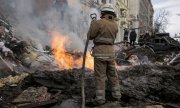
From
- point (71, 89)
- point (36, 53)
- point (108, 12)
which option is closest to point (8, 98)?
point (71, 89)

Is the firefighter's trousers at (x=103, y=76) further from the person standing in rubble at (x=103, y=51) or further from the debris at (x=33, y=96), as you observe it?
the debris at (x=33, y=96)

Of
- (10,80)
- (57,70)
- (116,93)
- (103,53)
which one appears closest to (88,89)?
(116,93)

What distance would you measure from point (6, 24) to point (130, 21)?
1790 inches

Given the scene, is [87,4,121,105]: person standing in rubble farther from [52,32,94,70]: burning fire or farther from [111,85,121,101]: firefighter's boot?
[52,32,94,70]: burning fire

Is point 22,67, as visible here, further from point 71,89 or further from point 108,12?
point 108,12

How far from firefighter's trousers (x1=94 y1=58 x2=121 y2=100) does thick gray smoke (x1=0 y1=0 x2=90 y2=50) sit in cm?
909

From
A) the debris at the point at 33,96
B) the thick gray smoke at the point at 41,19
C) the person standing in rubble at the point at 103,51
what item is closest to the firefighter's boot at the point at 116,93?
the person standing in rubble at the point at 103,51

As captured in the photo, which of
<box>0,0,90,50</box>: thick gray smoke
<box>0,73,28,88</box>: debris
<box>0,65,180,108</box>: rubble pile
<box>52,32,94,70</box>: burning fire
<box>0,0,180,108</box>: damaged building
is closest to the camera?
<box>0,65,180,108</box>: rubble pile

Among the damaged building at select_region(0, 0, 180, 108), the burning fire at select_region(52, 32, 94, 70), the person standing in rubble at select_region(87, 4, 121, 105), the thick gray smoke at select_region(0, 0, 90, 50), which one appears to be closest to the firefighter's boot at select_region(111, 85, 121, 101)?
the person standing in rubble at select_region(87, 4, 121, 105)

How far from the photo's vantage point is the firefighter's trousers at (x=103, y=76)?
662cm

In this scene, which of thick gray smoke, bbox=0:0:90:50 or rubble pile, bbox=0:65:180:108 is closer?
rubble pile, bbox=0:65:180:108

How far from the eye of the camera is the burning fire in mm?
12953

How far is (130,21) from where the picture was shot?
5984 cm

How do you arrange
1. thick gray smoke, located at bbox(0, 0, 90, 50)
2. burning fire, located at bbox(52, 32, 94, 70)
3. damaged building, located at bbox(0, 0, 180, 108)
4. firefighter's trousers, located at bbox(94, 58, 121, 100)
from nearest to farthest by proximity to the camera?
firefighter's trousers, located at bbox(94, 58, 121, 100)
damaged building, located at bbox(0, 0, 180, 108)
burning fire, located at bbox(52, 32, 94, 70)
thick gray smoke, located at bbox(0, 0, 90, 50)
